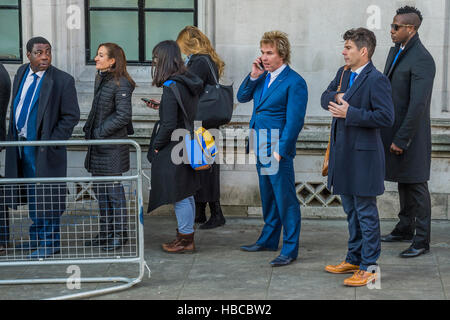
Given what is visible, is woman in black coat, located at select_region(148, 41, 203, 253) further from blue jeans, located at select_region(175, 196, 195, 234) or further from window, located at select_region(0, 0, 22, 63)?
window, located at select_region(0, 0, 22, 63)

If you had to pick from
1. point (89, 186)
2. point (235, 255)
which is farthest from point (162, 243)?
point (89, 186)

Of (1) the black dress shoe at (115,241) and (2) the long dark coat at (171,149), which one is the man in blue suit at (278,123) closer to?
(2) the long dark coat at (171,149)

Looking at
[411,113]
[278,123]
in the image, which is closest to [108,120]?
[278,123]

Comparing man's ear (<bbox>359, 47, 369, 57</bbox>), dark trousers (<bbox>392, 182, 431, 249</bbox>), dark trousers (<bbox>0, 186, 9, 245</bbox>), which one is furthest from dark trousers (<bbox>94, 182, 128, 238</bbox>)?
dark trousers (<bbox>392, 182, 431, 249</bbox>)

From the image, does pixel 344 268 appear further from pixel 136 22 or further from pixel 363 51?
pixel 136 22

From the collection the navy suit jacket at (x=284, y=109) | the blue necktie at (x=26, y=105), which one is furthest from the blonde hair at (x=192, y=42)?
the blue necktie at (x=26, y=105)

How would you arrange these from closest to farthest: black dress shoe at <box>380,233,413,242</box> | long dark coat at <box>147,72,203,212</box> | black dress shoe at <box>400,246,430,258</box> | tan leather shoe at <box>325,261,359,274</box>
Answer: tan leather shoe at <box>325,261,359,274</box>
long dark coat at <box>147,72,203,212</box>
black dress shoe at <box>400,246,430,258</box>
black dress shoe at <box>380,233,413,242</box>

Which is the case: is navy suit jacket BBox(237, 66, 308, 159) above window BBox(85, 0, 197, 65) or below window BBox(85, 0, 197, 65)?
below

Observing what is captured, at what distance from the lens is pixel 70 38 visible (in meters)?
8.80

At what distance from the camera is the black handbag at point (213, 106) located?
25.1 feet

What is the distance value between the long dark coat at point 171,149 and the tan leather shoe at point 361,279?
1605mm

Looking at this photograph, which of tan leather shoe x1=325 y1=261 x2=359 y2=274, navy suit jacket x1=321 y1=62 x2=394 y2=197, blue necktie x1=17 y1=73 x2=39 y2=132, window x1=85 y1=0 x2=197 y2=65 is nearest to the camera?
navy suit jacket x1=321 y1=62 x2=394 y2=197

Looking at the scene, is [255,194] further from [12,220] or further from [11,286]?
[11,286]

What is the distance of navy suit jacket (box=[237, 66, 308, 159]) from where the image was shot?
21.6ft
